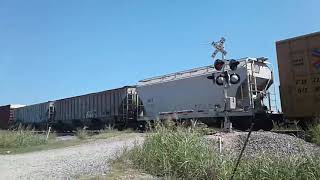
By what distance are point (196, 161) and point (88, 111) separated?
93.4ft

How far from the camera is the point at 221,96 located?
2188cm

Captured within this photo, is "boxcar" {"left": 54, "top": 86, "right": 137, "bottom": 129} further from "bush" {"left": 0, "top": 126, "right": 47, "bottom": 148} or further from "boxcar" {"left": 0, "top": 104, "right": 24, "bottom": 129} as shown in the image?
"boxcar" {"left": 0, "top": 104, "right": 24, "bottom": 129}

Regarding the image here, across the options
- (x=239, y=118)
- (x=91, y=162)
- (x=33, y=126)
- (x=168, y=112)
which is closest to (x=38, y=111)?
(x=33, y=126)

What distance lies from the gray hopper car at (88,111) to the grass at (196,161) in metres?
19.7

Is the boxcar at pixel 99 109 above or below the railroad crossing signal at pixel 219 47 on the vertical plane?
below

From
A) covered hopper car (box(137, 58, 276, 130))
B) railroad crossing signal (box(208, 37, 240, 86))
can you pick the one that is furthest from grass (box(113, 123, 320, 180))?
covered hopper car (box(137, 58, 276, 130))

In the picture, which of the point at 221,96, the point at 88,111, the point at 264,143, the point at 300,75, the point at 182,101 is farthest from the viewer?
the point at 88,111

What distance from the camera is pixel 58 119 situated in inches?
→ 1656

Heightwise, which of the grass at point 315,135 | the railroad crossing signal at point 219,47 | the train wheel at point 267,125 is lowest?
the grass at point 315,135

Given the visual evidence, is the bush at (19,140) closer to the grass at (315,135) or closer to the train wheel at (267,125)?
the train wheel at (267,125)

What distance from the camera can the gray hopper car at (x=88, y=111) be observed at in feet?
101

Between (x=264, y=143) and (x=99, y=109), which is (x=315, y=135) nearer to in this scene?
(x=264, y=143)

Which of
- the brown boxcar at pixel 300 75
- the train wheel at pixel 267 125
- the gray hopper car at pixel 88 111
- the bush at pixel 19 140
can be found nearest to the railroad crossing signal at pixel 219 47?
the brown boxcar at pixel 300 75

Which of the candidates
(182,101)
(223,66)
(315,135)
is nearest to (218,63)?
(223,66)
